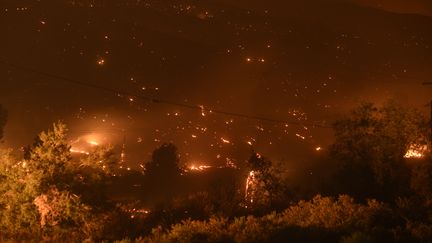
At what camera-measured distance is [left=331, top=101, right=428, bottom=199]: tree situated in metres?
21.8

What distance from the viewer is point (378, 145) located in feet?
75.9

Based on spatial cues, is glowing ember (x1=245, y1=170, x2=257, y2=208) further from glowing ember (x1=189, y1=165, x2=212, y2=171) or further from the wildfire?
glowing ember (x1=189, y1=165, x2=212, y2=171)

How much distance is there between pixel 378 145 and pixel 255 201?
302 inches

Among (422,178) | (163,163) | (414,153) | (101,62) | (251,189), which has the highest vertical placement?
(101,62)

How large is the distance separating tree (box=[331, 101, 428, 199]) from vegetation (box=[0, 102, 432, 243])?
5 cm

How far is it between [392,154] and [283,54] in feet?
385

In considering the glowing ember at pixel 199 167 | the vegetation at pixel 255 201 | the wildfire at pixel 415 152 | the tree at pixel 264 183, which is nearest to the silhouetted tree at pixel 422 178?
the vegetation at pixel 255 201

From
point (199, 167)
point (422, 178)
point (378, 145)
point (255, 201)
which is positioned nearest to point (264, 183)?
point (255, 201)

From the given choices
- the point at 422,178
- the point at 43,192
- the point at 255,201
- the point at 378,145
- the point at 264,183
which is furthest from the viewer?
the point at 264,183

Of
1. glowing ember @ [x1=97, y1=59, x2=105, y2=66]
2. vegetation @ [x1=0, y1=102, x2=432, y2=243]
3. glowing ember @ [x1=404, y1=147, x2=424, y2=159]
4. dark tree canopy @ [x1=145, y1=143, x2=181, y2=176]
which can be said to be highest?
glowing ember @ [x1=97, y1=59, x2=105, y2=66]

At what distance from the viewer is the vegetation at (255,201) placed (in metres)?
9.79

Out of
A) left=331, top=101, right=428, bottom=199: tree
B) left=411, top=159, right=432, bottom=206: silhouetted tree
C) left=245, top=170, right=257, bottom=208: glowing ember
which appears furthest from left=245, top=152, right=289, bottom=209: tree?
left=411, top=159, right=432, bottom=206: silhouetted tree

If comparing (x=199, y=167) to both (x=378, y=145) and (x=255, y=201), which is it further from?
(x=255, y=201)

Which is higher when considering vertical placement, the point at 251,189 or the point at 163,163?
the point at 163,163
